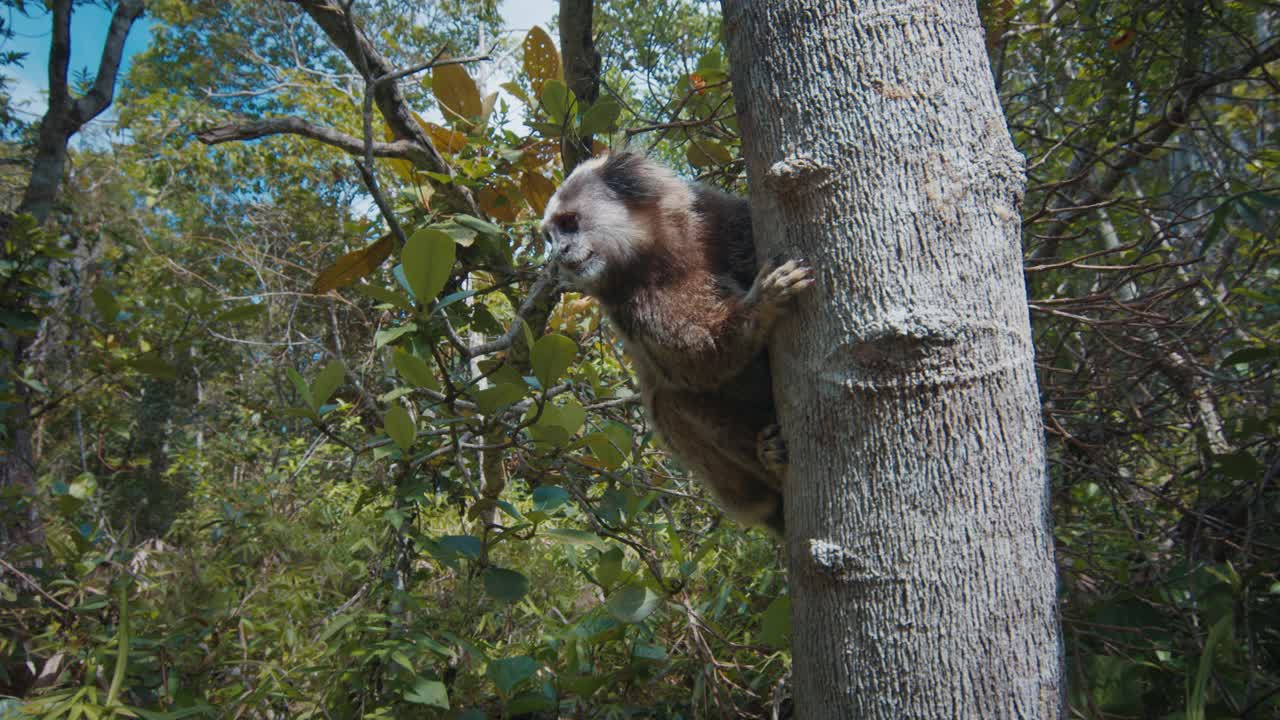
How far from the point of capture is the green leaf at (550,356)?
1.91 meters

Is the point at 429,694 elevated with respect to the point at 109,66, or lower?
lower

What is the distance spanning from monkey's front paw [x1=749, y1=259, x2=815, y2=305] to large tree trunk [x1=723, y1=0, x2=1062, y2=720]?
30 mm

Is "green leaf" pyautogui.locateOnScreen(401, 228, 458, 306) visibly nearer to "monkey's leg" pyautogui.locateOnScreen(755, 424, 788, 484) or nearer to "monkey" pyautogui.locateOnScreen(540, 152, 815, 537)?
"monkey" pyautogui.locateOnScreen(540, 152, 815, 537)

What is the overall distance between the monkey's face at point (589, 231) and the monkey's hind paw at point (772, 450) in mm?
925

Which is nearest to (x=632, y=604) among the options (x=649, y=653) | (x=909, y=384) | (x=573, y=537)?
(x=573, y=537)

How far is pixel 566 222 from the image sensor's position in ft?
9.52

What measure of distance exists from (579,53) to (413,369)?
75.7 inches

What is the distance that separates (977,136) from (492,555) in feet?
8.08

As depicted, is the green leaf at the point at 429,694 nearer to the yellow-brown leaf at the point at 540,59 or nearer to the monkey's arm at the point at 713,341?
the monkey's arm at the point at 713,341

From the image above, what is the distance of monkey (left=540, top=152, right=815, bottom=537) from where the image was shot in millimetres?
2443

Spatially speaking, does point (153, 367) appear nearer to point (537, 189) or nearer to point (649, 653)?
point (537, 189)

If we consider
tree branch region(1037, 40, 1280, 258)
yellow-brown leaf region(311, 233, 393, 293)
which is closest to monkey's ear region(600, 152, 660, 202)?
yellow-brown leaf region(311, 233, 393, 293)

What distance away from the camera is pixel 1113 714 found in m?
2.23

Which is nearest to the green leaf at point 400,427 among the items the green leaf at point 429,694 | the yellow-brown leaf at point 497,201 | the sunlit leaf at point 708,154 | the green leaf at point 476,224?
the green leaf at point 429,694
